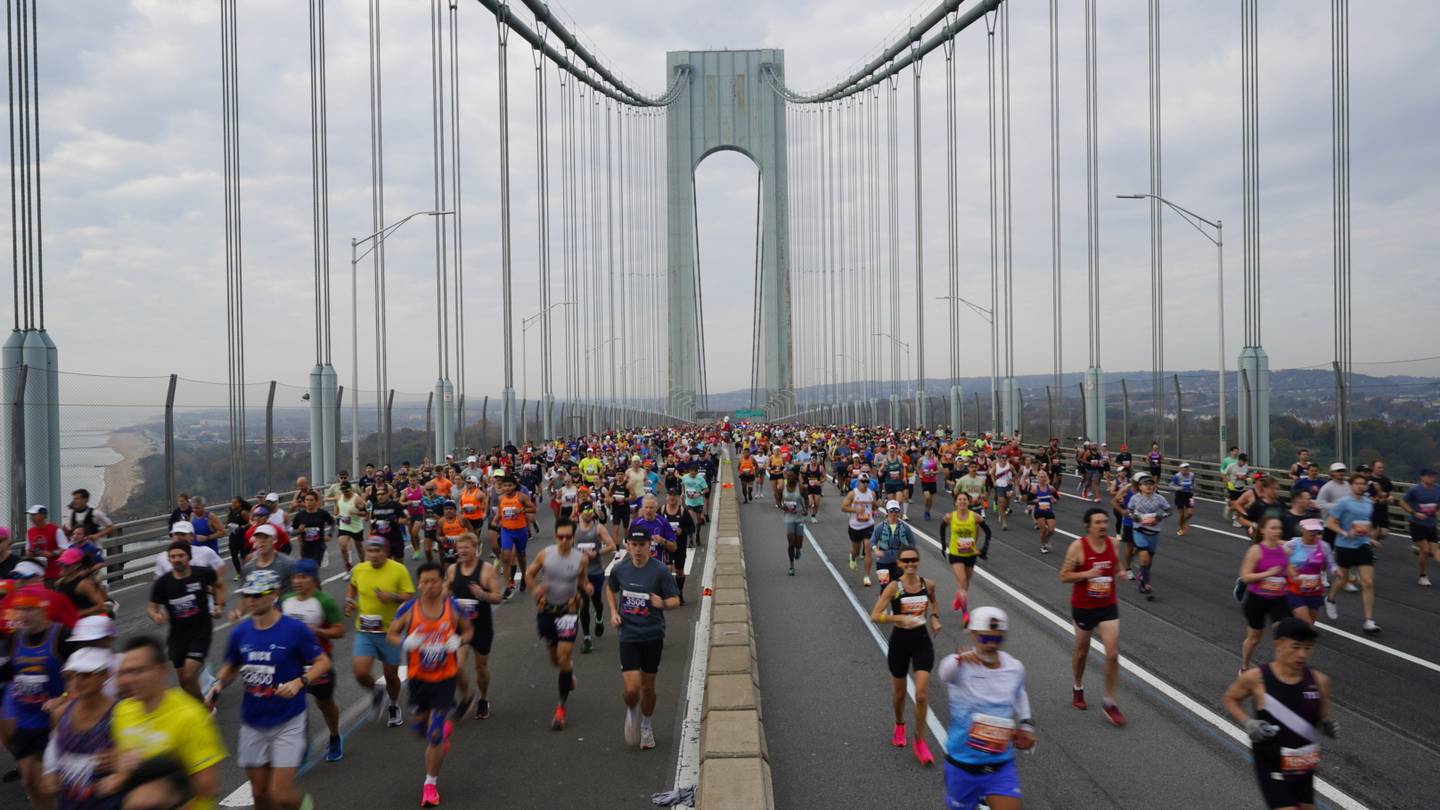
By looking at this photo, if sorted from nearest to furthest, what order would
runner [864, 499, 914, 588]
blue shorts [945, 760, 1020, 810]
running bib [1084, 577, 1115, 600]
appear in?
blue shorts [945, 760, 1020, 810]
running bib [1084, 577, 1115, 600]
runner [864, 499, 914, 588]

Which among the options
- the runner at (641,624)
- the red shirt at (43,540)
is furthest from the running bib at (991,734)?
the red shirt at (43,540)

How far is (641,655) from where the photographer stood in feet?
23.9

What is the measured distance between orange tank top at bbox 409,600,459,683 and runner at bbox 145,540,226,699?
2178mm

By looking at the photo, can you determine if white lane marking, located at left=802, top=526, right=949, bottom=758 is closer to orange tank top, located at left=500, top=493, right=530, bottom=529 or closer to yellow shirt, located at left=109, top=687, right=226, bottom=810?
yellow shirt, located at left=109, top=687, right=226, bottom=810

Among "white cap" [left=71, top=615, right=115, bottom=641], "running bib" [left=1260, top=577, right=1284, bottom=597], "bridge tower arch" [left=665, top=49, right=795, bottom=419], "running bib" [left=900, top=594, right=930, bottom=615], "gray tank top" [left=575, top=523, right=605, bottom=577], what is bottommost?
"running bib" [left=1260, top=577, right=1284, bottom=597]

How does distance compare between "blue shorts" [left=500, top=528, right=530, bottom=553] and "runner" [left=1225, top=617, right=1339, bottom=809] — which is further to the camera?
"blue shorts" [left=500, top=528, right=530, bottom=553]

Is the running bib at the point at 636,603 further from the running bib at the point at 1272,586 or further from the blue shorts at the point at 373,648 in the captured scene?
the running bib at the point at 1272,586

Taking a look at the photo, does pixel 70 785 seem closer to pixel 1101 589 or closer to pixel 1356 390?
pixel 1101 589

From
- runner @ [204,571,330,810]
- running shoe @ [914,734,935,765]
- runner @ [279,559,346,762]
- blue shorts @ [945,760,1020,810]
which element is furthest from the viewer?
running shoe @ [914,734,935,765]

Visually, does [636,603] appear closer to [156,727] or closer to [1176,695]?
[156,727]

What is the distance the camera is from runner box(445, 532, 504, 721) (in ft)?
25.5

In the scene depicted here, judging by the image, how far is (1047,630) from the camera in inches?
427

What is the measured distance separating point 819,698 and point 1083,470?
19878 millimetres

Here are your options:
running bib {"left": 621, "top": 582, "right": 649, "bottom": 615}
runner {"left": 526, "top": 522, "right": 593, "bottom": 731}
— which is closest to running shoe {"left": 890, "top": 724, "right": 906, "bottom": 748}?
running bib {"left": 621, "top": 582, "right": 649, "bottom": 615}
